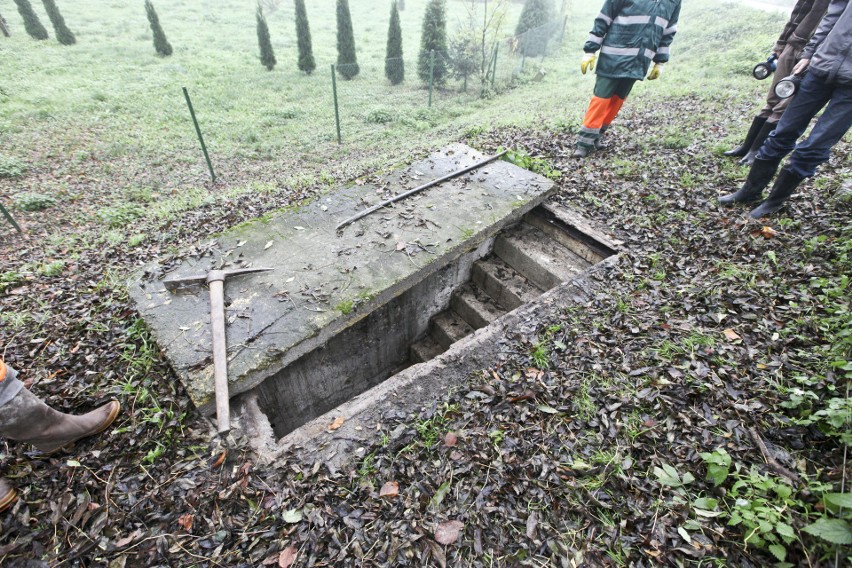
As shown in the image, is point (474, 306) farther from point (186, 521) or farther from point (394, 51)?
point (394, 51)

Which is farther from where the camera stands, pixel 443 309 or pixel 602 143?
pixel 602 143

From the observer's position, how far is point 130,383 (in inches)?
109

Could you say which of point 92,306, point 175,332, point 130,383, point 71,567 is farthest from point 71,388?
point 71,567

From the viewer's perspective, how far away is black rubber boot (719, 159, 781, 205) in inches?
150

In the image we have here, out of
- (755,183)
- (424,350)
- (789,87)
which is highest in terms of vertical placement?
(789,87)

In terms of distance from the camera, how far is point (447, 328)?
4.48 meters

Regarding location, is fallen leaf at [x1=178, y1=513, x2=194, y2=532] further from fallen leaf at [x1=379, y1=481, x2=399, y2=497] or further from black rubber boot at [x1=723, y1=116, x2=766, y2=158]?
black rubber boot at [x1=723, y1=116, x2=766, y2=158]

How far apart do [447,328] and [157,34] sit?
16277 mm

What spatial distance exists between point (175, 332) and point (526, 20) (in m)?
20.9

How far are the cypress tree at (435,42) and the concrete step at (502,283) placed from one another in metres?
10.6

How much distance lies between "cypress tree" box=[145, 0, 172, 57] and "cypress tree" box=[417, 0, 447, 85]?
922cm

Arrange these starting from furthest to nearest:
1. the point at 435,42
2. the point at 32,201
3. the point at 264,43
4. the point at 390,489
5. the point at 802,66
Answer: the point at 264,43 < the point at 435,42 < the point at 32,201 < the point at 802,66 < the point at 390,489

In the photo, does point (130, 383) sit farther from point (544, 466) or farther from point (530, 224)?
point (530, 224)

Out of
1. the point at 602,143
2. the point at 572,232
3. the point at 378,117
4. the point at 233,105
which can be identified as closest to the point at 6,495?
the point at 572,232
